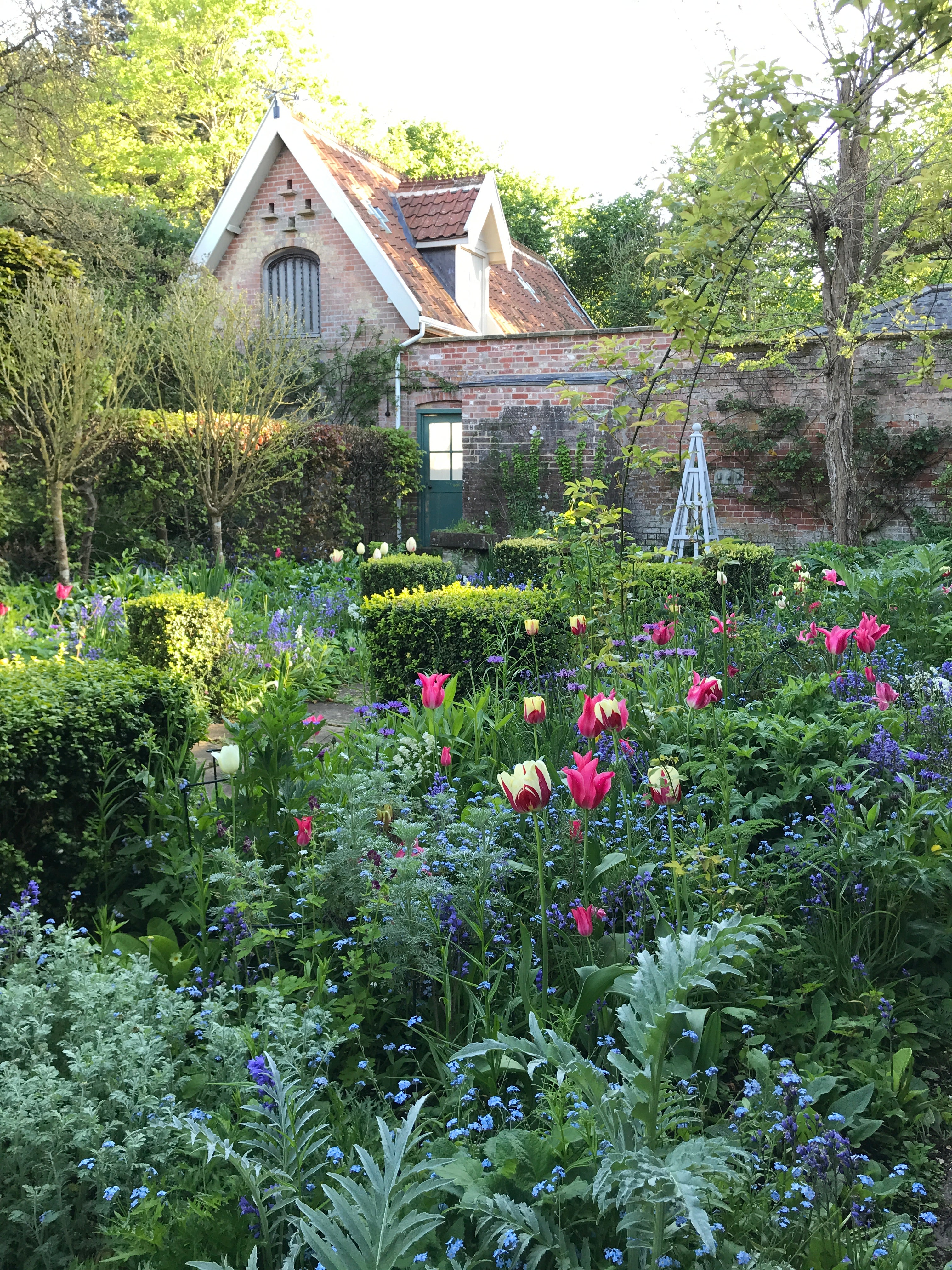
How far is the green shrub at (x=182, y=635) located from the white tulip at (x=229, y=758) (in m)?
3.17

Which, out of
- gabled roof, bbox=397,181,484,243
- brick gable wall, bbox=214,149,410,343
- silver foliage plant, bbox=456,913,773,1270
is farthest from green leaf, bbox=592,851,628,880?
gabled roof, bbox=397,181,484,243

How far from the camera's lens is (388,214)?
17.5m

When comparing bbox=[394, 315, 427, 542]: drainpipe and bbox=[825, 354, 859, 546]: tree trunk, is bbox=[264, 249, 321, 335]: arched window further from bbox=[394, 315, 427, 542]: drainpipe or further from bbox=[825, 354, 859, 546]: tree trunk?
bbox=[825, 354, 859, 546]: tree trunk

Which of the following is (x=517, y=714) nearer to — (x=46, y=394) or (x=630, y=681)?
(x=630, y=681)

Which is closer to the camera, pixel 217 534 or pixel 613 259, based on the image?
pixel 217 534

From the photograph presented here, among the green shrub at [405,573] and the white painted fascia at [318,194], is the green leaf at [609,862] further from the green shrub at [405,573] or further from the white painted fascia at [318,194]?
the white painted fascia at [318,194]

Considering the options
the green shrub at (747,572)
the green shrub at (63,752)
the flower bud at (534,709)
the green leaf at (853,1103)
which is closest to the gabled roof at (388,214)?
the green shrub at (747,572)

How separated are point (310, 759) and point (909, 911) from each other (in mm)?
1955

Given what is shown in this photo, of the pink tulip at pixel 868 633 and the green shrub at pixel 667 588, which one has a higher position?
the pink tulip at pixel 868 633

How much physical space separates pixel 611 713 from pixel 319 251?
615 inches

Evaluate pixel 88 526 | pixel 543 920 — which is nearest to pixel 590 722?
pixel 543 920

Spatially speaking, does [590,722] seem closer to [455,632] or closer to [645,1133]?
[645,1133]

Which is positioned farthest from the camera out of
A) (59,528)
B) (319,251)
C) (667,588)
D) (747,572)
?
(319,251)

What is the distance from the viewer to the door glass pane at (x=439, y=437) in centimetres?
1567
